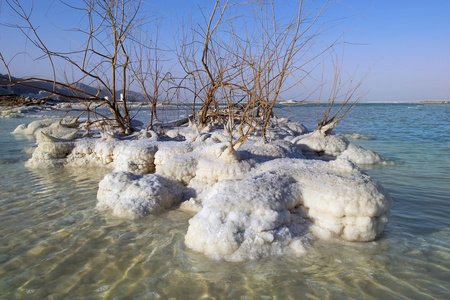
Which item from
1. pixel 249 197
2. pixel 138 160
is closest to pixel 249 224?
pixel 249 197

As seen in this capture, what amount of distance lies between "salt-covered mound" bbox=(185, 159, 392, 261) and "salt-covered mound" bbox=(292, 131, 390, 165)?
2.85 metres

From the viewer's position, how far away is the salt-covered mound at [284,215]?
2006 mm

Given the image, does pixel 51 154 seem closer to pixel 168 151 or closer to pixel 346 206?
pixel 168 151

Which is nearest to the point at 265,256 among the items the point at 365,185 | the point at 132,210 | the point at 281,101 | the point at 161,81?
the point at 365,185

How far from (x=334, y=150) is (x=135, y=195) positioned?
148 inches

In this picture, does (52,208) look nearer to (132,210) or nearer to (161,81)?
(132,210)

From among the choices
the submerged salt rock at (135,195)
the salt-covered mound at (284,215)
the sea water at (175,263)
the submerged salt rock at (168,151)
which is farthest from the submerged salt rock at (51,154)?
the salt-covered mound at (284,215)

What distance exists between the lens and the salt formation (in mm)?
2051

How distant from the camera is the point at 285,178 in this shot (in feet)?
8.39

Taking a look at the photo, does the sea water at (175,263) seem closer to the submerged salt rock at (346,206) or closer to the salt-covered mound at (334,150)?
the submerged salt rock at (346,206)

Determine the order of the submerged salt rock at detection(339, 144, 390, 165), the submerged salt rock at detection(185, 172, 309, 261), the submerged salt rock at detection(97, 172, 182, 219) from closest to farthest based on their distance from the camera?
1. the submerged salt rock at detection(185, 172, 309, 261)
2. the submerged salt rock at detection(97, 172, 182, 219)
3. the submerged salt rock at detection(339, 144, 390, 165)

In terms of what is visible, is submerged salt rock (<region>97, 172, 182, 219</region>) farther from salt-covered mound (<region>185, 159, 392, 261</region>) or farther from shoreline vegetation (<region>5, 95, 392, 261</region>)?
salt-covered mound (<region>185, 159, 392, 261</region>)

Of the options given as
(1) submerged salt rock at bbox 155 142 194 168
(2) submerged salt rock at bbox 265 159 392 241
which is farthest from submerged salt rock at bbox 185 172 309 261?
(1) submerged salt rock at bbox 155 142 194 168

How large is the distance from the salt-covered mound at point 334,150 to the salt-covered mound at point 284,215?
9.36 ft
